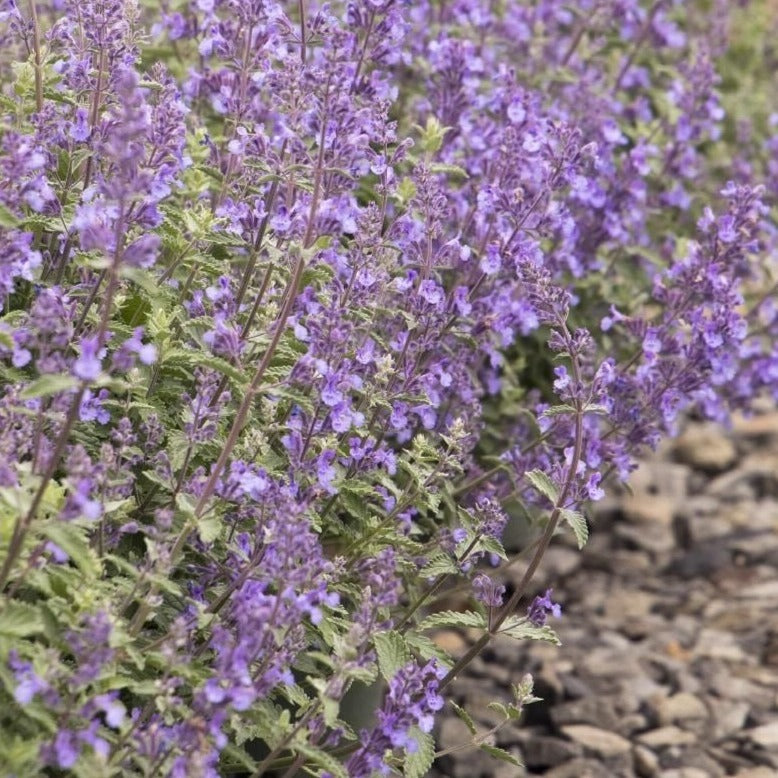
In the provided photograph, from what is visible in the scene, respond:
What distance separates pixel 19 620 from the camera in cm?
235

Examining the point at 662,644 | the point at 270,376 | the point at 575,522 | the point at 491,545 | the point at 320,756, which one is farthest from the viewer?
the point at 662,644

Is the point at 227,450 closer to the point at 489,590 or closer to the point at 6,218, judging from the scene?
the point at 6,218

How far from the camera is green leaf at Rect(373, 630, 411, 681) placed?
277 centimetres

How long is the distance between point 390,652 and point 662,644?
2723 millimetres

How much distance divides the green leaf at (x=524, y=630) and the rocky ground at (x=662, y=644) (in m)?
1.34

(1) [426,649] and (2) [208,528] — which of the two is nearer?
(2) [208,528]

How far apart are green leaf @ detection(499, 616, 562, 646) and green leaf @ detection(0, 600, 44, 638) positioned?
40.7 inches

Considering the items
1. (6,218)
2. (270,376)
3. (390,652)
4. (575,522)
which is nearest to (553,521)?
(575,522)

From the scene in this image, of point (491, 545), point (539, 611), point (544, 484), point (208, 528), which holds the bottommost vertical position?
point (208, 528)

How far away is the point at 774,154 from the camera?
5.66m

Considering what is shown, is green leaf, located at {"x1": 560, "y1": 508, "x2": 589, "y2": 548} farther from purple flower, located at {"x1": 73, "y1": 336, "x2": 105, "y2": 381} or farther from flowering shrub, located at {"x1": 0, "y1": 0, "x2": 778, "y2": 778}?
purple flower, located at {"x1": 73, "y1": 336, "x2": 105, "y2": 381}

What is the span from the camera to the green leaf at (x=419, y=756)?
9.19ft

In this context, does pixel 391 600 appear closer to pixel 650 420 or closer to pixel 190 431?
pixel 190 431

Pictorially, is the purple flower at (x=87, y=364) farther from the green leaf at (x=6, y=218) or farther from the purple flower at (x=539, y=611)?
the purple flower at (x=539, y=611)
